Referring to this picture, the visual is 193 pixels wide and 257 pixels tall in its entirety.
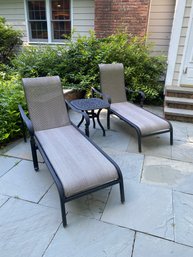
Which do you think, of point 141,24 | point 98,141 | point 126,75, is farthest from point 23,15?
point 98,141

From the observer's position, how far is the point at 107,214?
1959mm

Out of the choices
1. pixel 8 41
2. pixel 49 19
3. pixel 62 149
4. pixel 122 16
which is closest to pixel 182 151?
pixel 62 149

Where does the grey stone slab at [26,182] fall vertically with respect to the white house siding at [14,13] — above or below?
below

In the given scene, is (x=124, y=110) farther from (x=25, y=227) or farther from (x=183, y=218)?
(x=25, y=227)

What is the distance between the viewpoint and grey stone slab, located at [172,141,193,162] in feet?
9.52

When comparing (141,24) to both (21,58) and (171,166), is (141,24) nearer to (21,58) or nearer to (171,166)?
(21,58)

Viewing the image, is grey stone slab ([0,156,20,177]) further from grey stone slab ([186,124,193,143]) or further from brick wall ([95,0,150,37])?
brick wall ([95,0,150,37])

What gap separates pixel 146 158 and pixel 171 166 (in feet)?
1.17

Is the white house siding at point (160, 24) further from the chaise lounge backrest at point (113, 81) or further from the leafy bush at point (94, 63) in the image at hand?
the chaise lounge backrest at point (113, 81)

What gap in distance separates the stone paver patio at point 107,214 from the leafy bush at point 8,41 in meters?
5.65

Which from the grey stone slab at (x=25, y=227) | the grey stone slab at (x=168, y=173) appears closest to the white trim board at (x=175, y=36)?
the grey stone slab at (x=168, y=173)

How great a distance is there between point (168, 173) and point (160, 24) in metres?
4.75

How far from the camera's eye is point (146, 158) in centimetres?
289

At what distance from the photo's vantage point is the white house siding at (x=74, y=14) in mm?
6500
